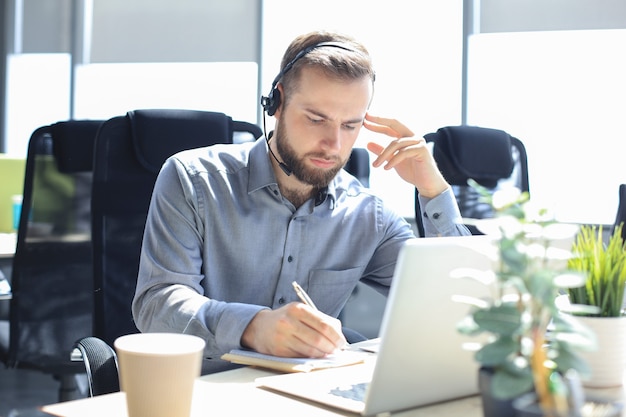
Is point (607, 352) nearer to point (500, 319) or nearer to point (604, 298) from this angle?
point (604, 298)

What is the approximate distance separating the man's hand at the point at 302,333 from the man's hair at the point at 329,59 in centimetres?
61

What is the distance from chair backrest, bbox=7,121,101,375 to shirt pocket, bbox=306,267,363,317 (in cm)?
114

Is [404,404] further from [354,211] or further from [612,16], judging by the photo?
[612,16]

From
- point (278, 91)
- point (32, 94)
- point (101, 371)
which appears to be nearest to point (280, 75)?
point (278, 91)

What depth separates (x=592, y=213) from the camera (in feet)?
12.6

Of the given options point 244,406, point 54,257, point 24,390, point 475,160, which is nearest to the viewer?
point 244,406

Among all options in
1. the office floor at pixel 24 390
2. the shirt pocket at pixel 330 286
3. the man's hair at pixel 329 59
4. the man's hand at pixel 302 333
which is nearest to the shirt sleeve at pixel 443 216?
the shirt pocket at pixel 330 286

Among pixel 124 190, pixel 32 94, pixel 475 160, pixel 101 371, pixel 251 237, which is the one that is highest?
pixel 32 94

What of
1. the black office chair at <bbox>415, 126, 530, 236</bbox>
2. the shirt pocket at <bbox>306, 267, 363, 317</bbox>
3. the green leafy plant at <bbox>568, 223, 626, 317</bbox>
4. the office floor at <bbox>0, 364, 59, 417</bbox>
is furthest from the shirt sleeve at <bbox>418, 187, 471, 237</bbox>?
the office floor at <bbox>0, 364, 59, 417</bbox>

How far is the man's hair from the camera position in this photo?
165 cm

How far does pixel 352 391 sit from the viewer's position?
102 centimetres

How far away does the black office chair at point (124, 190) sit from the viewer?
178 cm

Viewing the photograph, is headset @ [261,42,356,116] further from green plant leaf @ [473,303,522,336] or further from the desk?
green plant leaf @ [473,303,522,336]

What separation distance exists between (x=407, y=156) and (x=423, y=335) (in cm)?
97
